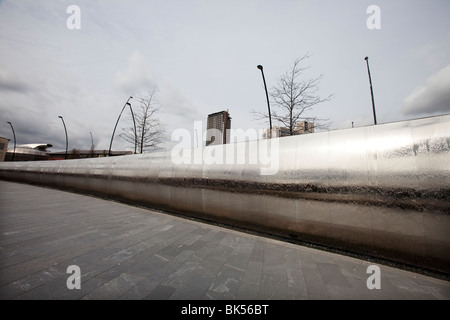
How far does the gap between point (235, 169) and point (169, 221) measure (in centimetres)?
256

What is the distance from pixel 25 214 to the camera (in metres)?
5.12

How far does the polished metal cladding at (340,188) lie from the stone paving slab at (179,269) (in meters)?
0.44

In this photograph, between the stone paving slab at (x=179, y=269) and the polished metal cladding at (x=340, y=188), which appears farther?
the polished metal cladding at (x=340, y=188)

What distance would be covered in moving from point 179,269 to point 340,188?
317 centimetres

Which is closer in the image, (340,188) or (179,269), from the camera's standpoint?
(179,269)

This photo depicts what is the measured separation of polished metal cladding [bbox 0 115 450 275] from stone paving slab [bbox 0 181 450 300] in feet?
1.44

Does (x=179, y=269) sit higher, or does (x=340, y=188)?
(x=340, y=188)

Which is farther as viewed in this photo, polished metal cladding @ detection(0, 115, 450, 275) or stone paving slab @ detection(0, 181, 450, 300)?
polished metal cladding @ detection(0, 115, 450, 275)

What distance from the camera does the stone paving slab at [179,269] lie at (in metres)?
2.11

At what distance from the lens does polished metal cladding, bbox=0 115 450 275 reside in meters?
2.67

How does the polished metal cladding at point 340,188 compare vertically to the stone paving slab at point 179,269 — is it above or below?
above

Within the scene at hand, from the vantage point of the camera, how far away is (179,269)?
260 centimetres

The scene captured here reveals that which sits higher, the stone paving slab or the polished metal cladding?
the polished metal cladding
